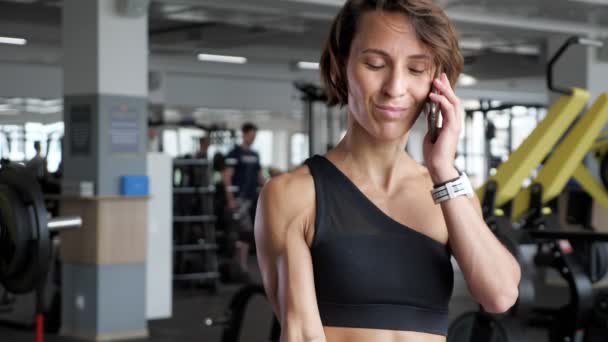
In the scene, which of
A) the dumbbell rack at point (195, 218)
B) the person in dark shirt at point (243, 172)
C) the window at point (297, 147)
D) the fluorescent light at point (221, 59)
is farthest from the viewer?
the window at point (297, 147)

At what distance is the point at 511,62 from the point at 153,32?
5630mm

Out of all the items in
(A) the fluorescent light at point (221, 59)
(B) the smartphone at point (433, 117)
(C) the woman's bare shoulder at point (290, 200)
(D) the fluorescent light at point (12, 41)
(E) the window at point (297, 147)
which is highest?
(D) the fluorescent light at point (12, 41)

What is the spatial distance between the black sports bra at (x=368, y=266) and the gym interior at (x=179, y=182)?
315 mm

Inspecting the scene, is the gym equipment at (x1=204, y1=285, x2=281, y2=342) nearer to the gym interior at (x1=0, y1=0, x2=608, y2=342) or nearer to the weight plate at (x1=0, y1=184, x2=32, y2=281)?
the gym interior at (x1=0, y1=0, x2=608, y2=342)

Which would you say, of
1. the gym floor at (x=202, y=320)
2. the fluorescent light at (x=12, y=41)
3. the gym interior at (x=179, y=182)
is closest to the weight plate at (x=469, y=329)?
the gym interior at (x=179, y=182)

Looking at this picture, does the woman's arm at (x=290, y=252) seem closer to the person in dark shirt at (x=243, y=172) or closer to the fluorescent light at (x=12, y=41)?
Answer: the person in dark shirt at (x=243, y=172)

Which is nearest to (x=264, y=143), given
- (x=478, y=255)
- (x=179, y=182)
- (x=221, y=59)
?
(x=221, y=59)

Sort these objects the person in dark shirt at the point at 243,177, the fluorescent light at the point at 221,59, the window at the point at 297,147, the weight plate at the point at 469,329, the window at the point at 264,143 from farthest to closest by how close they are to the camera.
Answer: the window at the point at 264,143
the window at the point at 297,147
the fluorescent light at the point at 221,59
the person in dark shirt at the point at 243,177
the weight plate at the point at 469,329

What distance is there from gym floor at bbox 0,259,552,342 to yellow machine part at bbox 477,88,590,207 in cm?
190

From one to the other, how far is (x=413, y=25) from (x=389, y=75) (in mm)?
76

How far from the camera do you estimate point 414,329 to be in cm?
121

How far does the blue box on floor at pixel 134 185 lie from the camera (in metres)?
6.10

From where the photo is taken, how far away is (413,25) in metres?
1.18

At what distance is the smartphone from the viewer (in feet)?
3.82
